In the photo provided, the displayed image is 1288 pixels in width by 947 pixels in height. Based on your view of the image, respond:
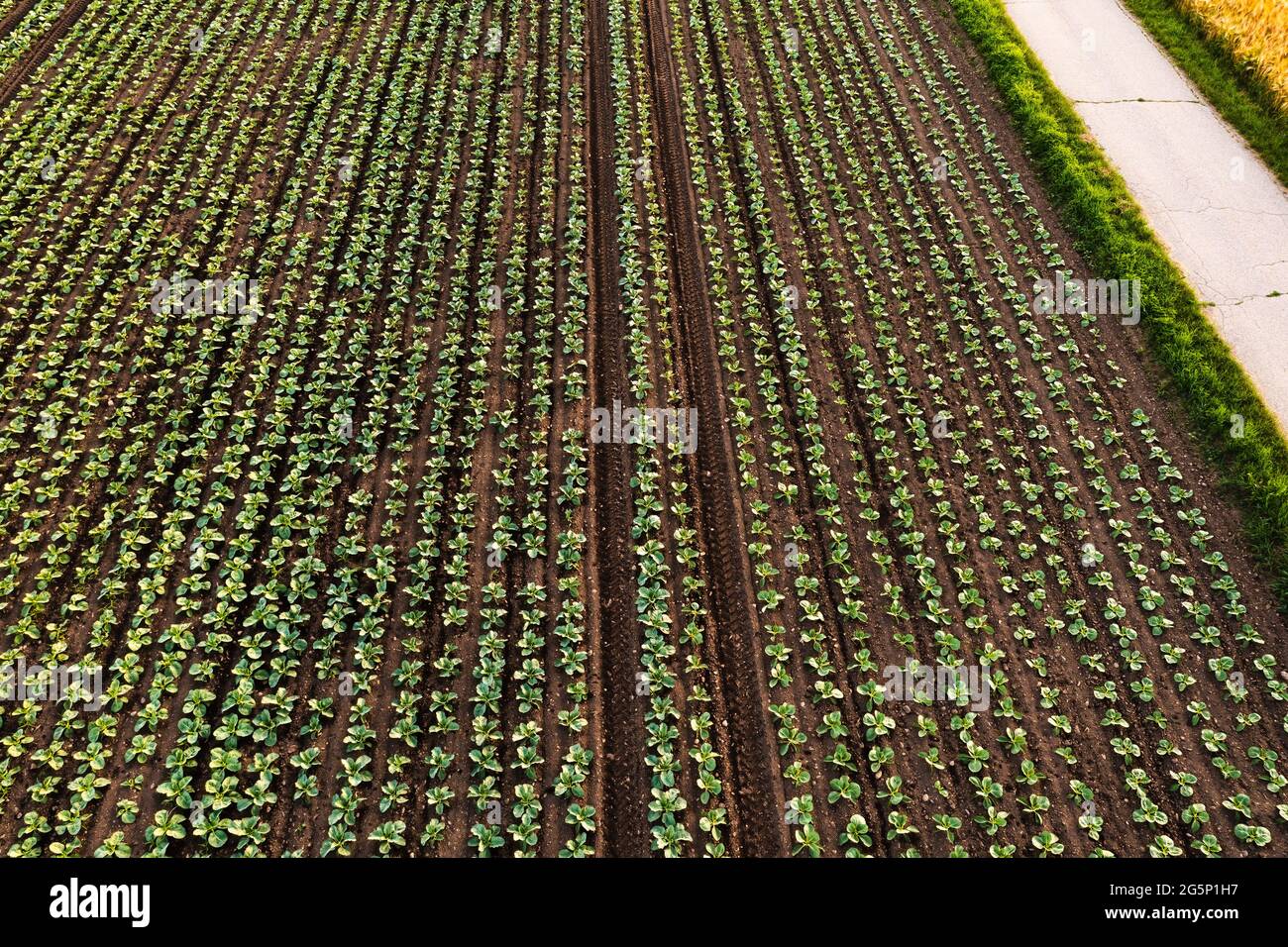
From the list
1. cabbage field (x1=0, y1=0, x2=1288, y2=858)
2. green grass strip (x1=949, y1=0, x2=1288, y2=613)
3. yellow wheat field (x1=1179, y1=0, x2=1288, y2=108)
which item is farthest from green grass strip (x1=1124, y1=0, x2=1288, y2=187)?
cabbage field (x1=0, y1=0, x2=1288, y2=858)

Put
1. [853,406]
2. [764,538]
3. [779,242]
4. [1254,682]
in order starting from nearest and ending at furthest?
[1254,682] → [764,538] → [853,406] → [779,242]

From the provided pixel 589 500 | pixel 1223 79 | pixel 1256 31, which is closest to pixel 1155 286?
pixel 1223 79

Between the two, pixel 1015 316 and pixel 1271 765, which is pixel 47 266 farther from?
pixel 1271 765

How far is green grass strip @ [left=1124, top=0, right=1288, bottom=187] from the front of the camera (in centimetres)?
1816

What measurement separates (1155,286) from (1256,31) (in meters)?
11.6

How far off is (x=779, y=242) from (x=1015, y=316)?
4.88 metres

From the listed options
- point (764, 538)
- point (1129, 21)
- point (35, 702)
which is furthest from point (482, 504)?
point (1129, 21)

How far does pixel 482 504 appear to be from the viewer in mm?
11383

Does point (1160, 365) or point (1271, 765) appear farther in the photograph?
point (1160, 365)

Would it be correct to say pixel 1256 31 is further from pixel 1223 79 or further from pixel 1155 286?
pixel 1155 286

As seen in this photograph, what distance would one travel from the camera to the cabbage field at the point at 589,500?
8.96 m

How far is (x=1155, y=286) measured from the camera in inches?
583

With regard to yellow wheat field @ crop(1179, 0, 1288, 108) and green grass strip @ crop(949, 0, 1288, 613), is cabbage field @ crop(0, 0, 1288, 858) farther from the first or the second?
yellow wheat field @ crop(1179, 0, 1288, 108)

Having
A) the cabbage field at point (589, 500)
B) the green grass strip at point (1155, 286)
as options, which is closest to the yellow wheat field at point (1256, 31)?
the green grass strip at point (1155, 286)
